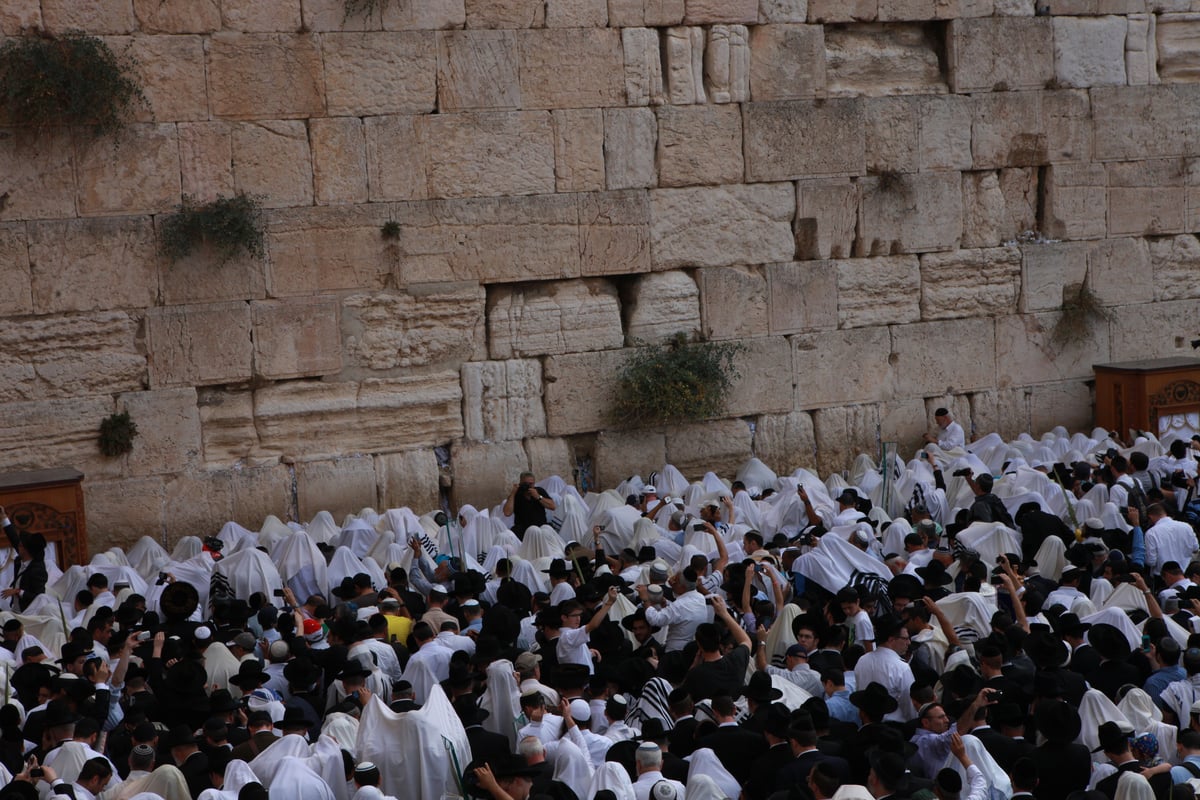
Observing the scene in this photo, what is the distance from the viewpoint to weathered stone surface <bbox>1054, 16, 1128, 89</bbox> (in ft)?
Answer: 53.1

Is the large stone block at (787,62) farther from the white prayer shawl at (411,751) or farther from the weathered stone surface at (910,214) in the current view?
the white prayer shawl at (411,751)

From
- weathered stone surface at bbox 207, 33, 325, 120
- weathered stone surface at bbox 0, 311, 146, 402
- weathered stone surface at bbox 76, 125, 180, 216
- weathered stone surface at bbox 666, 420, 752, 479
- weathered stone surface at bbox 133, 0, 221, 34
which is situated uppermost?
weathered stone surface at bbox 133, 0, 221, 34

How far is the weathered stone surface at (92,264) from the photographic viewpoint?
12.5 m

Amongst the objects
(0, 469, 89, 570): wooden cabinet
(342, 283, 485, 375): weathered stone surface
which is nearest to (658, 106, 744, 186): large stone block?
Result: (342, 283, 485, 375): weathered stone surface

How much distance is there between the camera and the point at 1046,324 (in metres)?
16.4

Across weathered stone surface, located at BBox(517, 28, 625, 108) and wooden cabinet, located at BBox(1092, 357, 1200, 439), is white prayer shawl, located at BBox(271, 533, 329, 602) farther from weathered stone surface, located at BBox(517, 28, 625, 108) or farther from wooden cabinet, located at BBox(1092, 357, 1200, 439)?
wooden cabinet, located at BBox(1092, 357, 1200, 439)

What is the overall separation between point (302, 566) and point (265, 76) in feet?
16.1

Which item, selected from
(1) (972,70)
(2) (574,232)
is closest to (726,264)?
(2) (574,232)

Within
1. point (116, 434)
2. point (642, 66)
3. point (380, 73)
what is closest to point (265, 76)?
point (380, 73)

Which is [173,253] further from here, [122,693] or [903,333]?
[903,333]

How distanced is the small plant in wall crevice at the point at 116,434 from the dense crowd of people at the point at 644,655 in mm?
953

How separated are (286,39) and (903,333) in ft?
24.4

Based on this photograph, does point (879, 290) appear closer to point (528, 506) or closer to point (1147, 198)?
point (1147, 198)

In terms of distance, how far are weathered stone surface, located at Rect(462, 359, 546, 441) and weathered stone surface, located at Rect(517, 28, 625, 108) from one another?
8.84 ft
